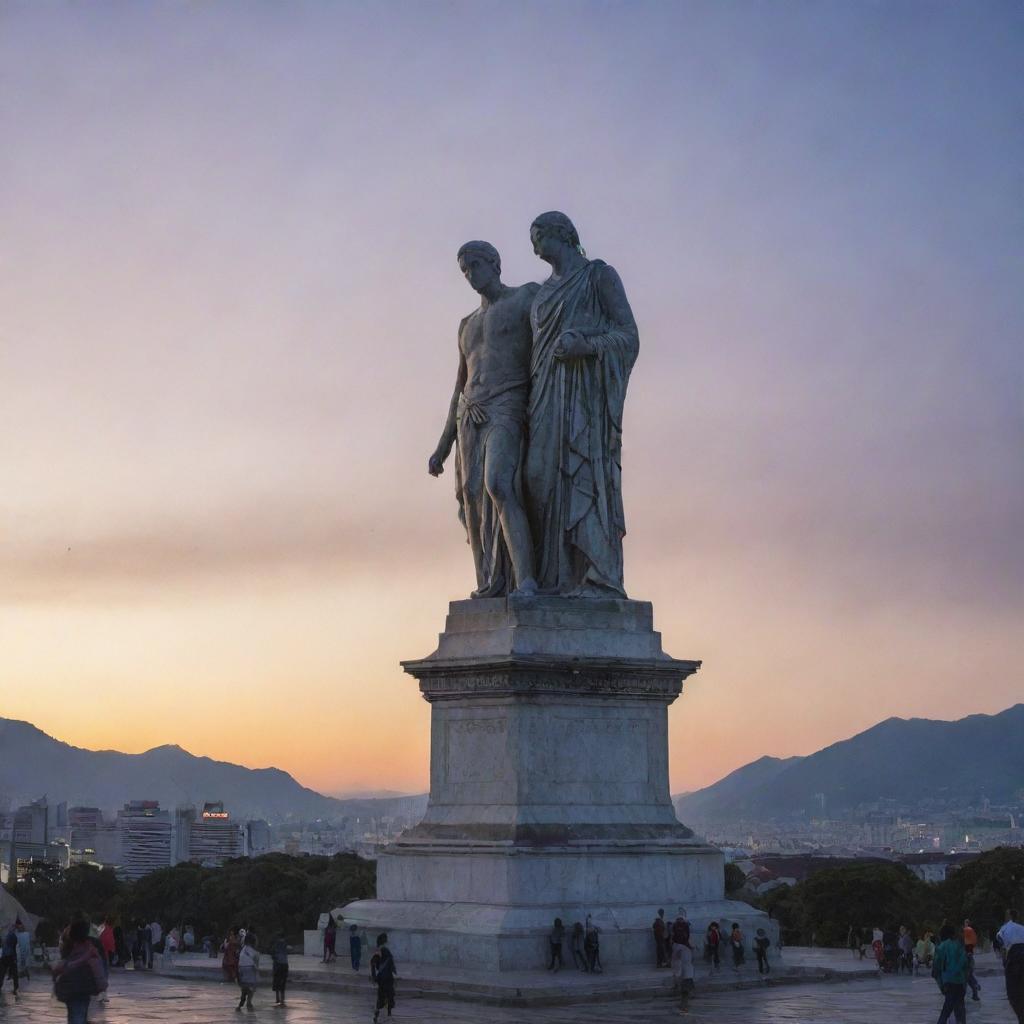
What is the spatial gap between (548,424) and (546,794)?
523cm

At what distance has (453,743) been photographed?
23.9 m

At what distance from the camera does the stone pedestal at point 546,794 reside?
73.3 feet

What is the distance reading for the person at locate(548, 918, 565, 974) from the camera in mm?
21281

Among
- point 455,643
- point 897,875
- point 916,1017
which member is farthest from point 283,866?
point 916,1017

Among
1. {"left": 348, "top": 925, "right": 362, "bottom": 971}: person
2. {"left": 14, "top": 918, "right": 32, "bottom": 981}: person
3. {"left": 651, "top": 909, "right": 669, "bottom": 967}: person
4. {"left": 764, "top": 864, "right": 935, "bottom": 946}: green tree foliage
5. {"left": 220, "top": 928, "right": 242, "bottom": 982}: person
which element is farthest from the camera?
{"left": 764, "top": 864, "right": 935, "bottom": 946}: green tree foliage

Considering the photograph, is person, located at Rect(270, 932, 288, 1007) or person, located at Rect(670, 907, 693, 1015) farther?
person, located at Rect(270, 932, 288, 1007)

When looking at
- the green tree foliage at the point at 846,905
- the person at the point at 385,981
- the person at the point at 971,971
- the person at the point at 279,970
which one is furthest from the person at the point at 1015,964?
the green tree foliage at the point at 846,905

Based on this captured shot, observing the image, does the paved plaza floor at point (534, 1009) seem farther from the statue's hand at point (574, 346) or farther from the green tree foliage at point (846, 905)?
the green tree foliage at point (846, 905)

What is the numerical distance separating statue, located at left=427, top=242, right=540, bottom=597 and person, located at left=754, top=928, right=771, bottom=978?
5483 mm

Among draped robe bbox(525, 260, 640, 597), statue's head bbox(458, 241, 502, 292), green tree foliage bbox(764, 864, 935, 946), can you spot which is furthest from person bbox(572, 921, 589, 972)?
green tree foliage bbox(764, 864, 935, 946)

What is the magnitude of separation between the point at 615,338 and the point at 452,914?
8.25m

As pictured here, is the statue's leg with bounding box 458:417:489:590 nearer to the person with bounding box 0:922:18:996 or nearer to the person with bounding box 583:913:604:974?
the person with bounding box 583:913:604:974

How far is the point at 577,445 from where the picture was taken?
24.8m

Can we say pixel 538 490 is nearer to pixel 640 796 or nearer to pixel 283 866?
pixel 640 796
